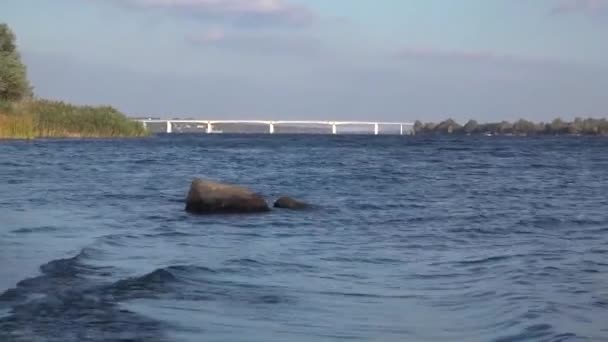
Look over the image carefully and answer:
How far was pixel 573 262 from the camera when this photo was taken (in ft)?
58.8

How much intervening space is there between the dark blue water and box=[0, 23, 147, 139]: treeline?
43336 millimetres

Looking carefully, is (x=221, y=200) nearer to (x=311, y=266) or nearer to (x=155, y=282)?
(x=311, y=266)

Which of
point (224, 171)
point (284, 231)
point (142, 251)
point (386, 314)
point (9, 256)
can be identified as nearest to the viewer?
point (386, 314)

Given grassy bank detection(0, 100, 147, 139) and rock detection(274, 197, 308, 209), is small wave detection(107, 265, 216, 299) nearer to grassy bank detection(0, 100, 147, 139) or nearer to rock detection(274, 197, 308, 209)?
rock detection(274, 197, 308, 209)

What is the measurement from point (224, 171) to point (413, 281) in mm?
35086

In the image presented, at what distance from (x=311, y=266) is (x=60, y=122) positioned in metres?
76.7

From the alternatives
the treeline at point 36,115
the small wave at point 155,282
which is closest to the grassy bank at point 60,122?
the treeline at point 36,115

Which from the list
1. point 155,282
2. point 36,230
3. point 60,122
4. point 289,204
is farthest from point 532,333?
point 60,122

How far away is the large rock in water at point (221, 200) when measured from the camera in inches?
1068

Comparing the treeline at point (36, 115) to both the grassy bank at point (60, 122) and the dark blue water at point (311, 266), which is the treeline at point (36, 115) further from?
the dark blue water at point (311, 266)

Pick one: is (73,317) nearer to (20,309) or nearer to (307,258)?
(20,309)

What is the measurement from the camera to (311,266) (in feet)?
57.5

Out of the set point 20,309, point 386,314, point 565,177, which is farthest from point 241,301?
point 565,177

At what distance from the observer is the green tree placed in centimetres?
7800
